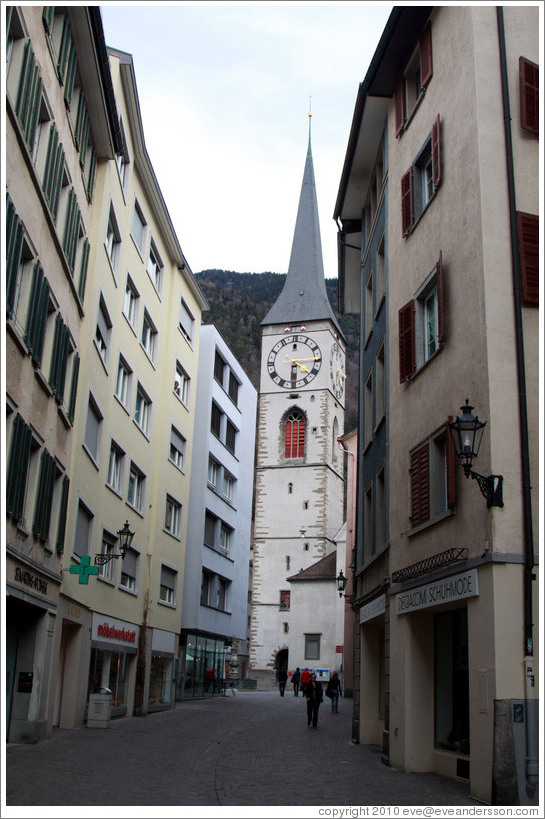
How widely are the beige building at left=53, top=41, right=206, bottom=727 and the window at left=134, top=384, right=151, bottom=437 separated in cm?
6

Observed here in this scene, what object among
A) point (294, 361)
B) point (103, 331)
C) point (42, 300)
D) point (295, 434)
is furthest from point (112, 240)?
point (294, 361)

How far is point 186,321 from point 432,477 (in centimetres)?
2211

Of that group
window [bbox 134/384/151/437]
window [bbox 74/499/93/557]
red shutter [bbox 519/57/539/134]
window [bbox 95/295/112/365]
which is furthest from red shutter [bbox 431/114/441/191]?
window [bbox 134/384/151/437]

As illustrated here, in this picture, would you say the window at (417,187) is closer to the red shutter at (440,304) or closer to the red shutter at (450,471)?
the red shutter at (440,304)

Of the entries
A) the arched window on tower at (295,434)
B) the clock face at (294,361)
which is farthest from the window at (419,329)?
the clock face at (294,361)

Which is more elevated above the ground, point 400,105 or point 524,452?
point 400,105

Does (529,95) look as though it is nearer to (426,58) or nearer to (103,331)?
(426,58)

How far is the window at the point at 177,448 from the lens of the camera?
110 feet

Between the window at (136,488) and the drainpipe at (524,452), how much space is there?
56.7 ft

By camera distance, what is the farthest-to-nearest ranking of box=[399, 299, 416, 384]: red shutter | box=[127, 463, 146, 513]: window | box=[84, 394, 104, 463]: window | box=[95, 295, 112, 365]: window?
1. box=[127, 463, 146, 513]: window
2. box=[95, 295, 112, 365]: window
3. box=[84, 394, 104, 463]: window
4. box=[399, 299, 416, 384]: red shutter

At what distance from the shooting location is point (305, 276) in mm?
88250

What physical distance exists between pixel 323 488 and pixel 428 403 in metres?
64.5

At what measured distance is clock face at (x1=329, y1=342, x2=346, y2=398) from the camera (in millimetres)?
84062

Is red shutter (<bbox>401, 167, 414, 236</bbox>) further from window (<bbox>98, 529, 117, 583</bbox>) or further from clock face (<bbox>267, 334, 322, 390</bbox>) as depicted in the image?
clock face (<bbox>267, 334, 322, 390</bbox>)
